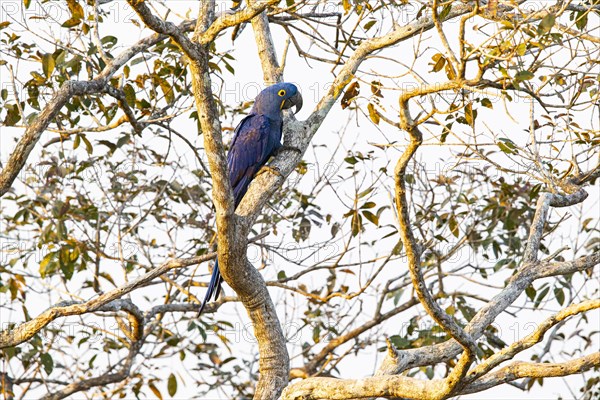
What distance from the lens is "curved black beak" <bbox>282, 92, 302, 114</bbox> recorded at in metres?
4.71

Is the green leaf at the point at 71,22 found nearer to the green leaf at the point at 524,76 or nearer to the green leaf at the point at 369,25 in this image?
the green leaf at the point at 369,25

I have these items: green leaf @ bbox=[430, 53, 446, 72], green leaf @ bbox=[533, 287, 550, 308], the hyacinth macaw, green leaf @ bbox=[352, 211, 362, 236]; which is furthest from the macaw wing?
green leaf @ bbox=[533, 287, 550, 308]

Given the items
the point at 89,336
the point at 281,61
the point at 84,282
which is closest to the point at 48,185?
the point at 84,282

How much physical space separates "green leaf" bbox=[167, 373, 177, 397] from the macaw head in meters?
1.90

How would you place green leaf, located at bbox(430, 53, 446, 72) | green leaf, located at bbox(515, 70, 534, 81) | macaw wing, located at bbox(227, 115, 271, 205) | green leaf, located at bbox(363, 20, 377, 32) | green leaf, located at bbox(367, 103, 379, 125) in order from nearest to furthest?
green leaf, located at bbox(515, 70, 534, 81)
green leaf, located at bbox(367, 103, 379, 125)
green leaf, located at bbox(430, 53, 446, 72)
green leaf, located at bbox(363, 20, 377, 32)
macaw wing, located at bbox(227, 115, 271, 205)

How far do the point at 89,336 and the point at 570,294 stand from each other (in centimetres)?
320

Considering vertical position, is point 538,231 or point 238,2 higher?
point 238,2

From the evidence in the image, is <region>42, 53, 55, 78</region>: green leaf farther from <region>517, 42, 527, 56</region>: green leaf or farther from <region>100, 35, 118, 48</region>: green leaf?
<region>517, 42, 527, 56</region>: green leaf

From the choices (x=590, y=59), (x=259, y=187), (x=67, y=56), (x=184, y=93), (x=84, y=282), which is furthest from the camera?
(x=84, y=282)

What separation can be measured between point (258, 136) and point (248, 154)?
0.14 m

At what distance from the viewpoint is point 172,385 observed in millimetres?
5332

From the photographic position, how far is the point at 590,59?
3480 millimetres

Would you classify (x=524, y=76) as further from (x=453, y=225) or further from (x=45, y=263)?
(x=45, y=263)

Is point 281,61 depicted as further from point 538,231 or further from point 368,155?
point 538,231
